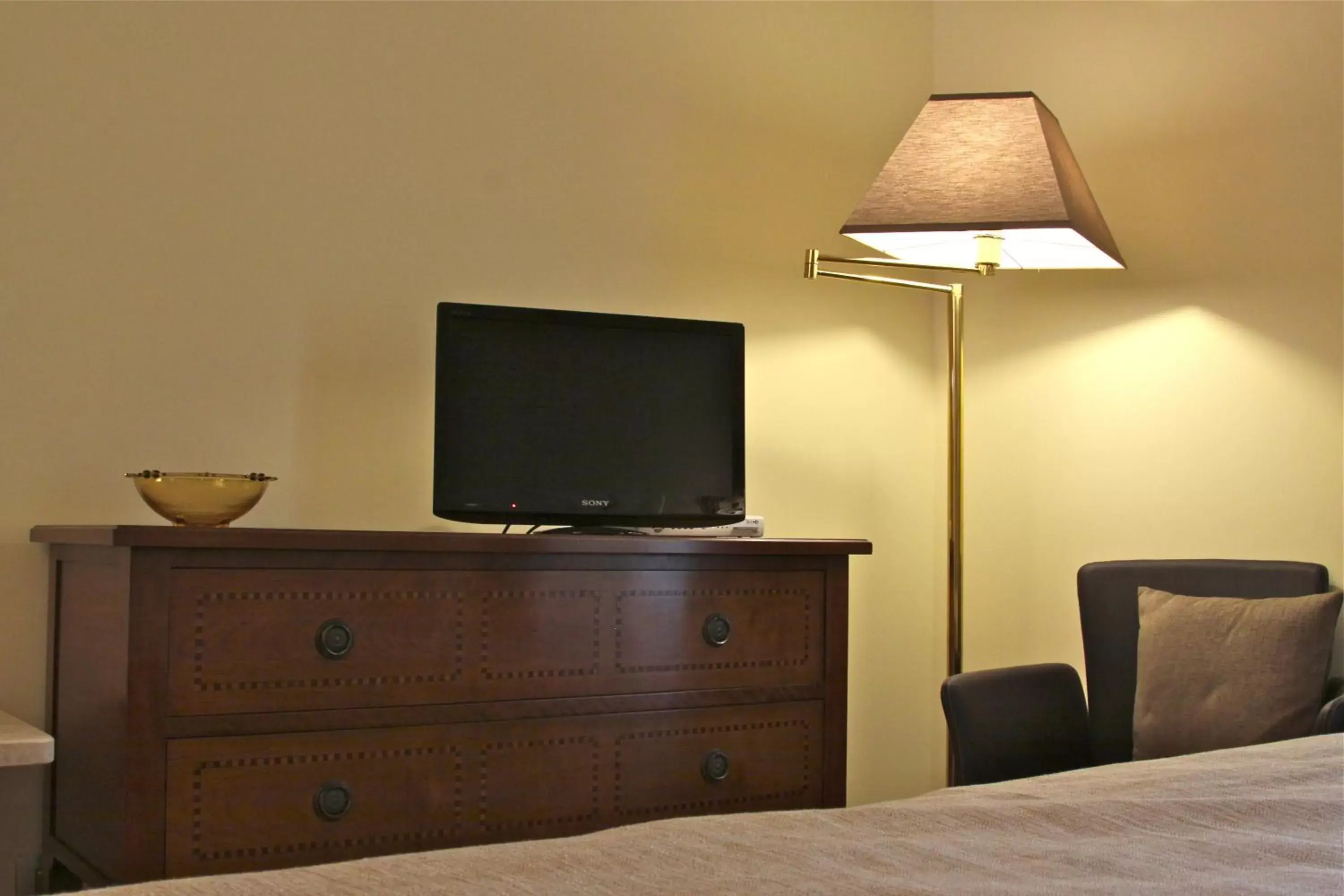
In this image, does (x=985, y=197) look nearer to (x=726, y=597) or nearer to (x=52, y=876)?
(x=726, y=597)

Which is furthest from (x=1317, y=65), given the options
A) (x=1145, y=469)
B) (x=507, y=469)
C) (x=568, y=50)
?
(x=507, y=469)

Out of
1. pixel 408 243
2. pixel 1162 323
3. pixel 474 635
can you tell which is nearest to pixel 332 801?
pixel 474 635

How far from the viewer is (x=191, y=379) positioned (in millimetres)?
2555

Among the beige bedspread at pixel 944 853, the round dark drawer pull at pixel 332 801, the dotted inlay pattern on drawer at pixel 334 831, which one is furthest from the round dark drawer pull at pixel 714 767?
the beige bedspread at pixel 944 853

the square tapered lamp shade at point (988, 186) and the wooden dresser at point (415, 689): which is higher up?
the square tapered lamp shade at point (988, 186)

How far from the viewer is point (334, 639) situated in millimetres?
2057

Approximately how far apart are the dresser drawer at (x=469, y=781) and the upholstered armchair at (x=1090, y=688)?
306mm

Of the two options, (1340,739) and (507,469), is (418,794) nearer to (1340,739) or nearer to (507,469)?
(507,469)

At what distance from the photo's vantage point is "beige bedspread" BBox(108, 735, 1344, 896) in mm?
836

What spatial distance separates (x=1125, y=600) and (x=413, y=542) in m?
1.61

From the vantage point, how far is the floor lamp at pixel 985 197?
2.76 meters

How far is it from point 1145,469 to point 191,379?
83.7 inches

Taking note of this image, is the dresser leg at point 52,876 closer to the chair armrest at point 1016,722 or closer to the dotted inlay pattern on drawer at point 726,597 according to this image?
the dotted inlay pattern on drawer at point 726,597

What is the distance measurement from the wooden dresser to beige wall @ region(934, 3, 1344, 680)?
39.2 inches
